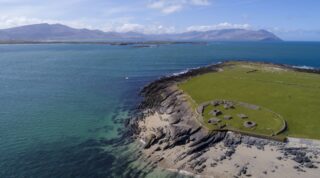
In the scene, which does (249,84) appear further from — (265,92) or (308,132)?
(308,132)

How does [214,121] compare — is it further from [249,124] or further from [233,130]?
[249,124]

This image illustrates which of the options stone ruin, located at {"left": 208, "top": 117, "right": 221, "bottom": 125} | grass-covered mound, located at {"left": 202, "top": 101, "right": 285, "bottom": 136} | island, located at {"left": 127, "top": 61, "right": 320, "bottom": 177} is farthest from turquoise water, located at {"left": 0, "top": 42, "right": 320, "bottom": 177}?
grass-covered mound, located at {"left": 202, "top": 101, "right": 285, "bottom": 136}

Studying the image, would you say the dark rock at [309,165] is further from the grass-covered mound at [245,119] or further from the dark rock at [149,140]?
the dark rock at [149,140]

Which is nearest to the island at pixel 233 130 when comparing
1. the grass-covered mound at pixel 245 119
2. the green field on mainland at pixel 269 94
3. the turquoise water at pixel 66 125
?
the grass-covered mound at pixel 245 119

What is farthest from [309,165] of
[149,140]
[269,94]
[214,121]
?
[269,94]

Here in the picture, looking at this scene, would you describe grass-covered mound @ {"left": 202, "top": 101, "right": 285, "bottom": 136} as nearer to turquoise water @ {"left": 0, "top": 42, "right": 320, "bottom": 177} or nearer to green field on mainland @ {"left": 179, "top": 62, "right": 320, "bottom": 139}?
green field on mainland @ {"left": 179, "top": 62, "right": 320, "bottom": 139}
